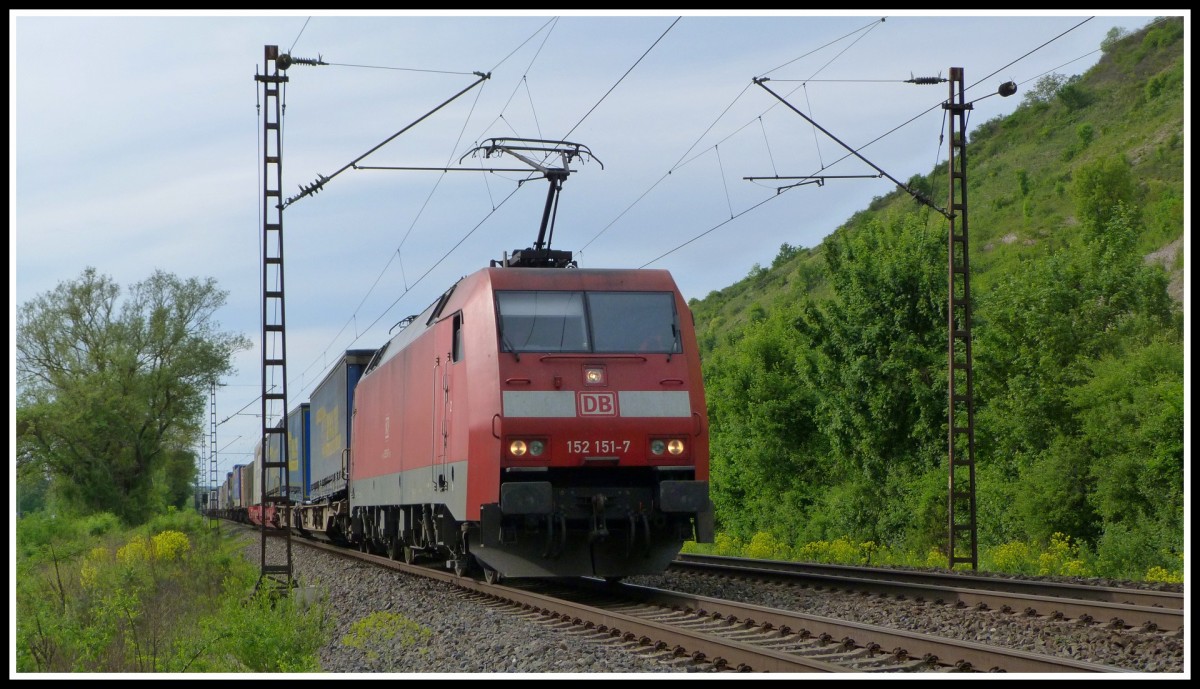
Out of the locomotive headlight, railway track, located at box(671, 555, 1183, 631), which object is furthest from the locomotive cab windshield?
railway track, located at box(671, 555, 1183, 631)

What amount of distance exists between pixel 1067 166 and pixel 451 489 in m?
81.3

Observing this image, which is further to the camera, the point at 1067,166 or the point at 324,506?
the point at 1067,166

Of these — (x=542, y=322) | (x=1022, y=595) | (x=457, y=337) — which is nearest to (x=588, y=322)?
(x=542, y=322)

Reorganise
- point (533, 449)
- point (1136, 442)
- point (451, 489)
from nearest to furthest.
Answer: point (533, 449)
point (451, 489)
point (1136, 442)

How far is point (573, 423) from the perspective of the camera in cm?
1216

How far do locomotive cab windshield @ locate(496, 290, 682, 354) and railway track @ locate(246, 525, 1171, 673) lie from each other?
2802 millimetres

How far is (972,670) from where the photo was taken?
7.84 metres

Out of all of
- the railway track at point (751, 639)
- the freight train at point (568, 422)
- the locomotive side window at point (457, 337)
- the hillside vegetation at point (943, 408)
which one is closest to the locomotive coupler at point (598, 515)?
the freight train at point (568, 422)

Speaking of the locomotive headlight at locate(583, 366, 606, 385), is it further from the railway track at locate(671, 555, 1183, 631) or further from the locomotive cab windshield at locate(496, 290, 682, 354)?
the railway track at locate(671, 555, 1183, 631)

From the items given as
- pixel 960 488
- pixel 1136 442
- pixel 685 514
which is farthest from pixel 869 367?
pixel 685 514

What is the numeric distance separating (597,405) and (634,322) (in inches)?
48.0

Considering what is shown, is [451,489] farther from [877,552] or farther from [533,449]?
[877,552]

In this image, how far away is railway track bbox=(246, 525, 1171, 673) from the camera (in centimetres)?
783

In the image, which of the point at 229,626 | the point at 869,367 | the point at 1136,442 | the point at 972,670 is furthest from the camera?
the point at 869,367
